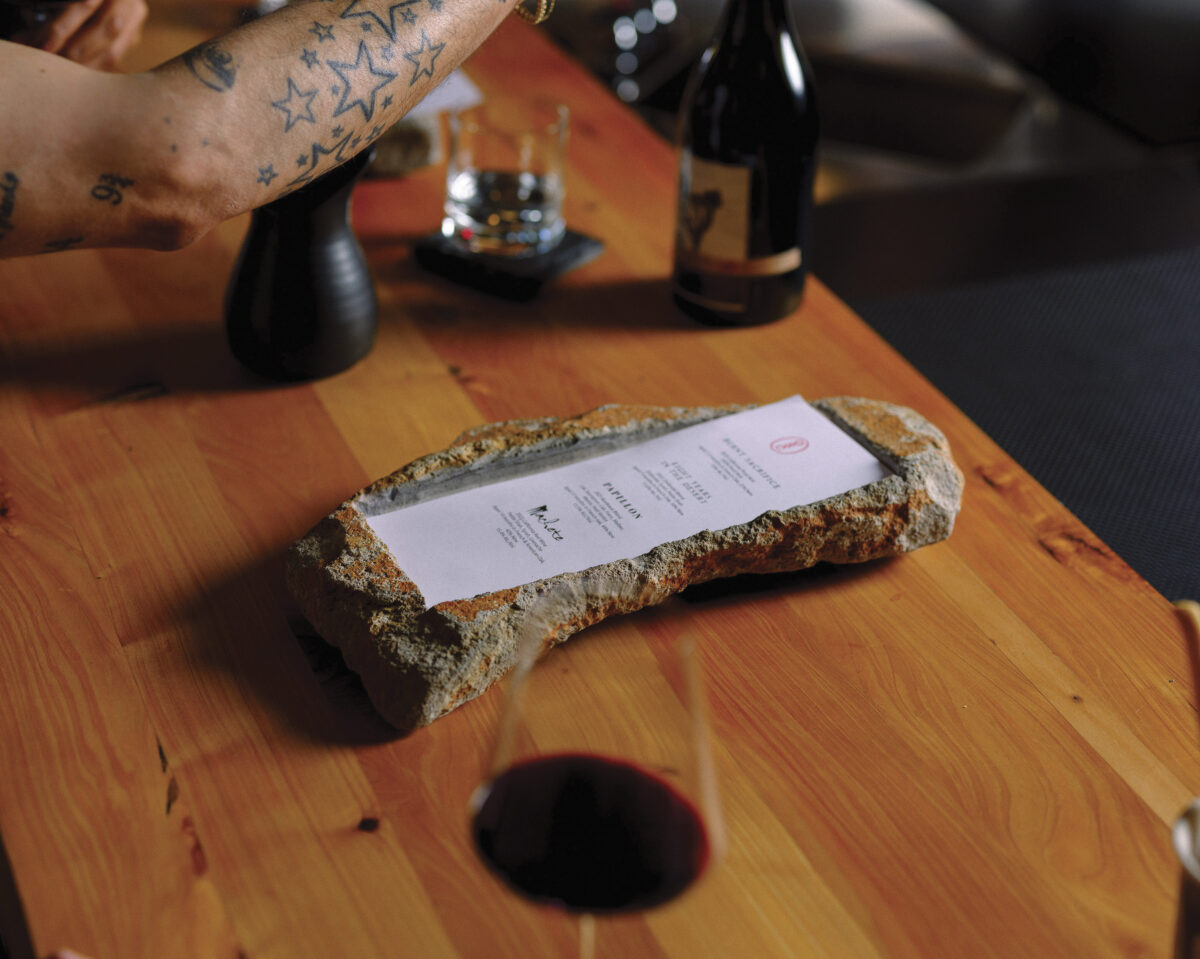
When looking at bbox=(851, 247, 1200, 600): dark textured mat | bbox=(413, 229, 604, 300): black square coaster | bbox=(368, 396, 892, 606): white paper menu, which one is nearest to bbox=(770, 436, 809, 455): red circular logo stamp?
bbox=(368, 396, 892, 606): white paper menu

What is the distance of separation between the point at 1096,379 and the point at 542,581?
65 centimetres

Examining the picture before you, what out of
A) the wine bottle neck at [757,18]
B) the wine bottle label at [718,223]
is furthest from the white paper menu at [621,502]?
the wine bottle neck at [757,18]

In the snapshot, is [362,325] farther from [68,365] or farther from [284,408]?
[68,365]

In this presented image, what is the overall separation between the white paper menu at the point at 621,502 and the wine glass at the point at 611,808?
0.26m

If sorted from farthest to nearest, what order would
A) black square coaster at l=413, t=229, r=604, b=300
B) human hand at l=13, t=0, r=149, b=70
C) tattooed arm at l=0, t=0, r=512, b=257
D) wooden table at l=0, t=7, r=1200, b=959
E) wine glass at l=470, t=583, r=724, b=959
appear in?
human hand at l=13, t=0, r=149, b=70 < black square coaster at l=413, t=229, r=604, b=300 < tattooed arm at l=0, t=0, r=512, b=257 < wooden table at l=0, t=7, r=1200, b=959 < wine glass at l=470, t=583, r=724, b=959

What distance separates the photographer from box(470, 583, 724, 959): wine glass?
41cm

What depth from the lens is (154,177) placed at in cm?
72

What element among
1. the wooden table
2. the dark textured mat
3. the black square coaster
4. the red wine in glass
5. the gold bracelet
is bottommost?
the dark textured mat

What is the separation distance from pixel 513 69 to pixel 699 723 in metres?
1.39

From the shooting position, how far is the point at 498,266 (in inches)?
44.4

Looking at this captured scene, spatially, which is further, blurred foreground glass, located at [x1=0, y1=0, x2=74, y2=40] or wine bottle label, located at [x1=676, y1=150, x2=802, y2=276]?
blurred foreground glass, located at [x1=0, y1=0, x2=74, y2=40]

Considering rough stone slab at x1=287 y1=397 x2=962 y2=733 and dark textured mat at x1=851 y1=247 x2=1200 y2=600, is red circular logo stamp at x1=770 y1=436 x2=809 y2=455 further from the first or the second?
dark textured mat at x1=851 y1=247 x2=1200 y2=600

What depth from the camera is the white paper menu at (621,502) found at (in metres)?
0.74

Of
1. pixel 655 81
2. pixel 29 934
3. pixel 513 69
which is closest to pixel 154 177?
pixel 29 934
